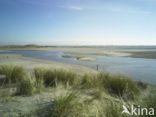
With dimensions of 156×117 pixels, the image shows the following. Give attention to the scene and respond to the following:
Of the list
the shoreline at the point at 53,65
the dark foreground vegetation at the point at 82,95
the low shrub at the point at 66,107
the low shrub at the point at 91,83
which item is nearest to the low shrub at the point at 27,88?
the dark foreground vegetation at the point at 82,95

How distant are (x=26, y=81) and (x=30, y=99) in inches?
37.5

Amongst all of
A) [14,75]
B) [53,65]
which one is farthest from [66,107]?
[53,65]

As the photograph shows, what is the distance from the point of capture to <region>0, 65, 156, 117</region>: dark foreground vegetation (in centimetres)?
271

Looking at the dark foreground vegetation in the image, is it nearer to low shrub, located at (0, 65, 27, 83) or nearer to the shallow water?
low shrub, located at (0, 65, 27, 83)

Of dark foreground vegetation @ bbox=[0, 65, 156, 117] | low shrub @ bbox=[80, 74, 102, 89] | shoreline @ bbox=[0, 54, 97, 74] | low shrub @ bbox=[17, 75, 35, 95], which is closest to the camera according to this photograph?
dark foreground vegetation @ bbox=[0, 65, 156, 117]

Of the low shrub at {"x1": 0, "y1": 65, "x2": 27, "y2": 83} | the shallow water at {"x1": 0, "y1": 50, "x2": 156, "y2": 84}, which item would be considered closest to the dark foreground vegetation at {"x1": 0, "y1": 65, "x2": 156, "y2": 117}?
the low shrub at {"x1": 0, "y1": 65, "x2": 27, "y2": 83}

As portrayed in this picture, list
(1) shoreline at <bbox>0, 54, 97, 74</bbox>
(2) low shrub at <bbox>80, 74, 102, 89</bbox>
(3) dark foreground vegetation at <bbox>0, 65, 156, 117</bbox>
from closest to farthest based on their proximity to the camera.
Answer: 1. (3) dark foreground vegetation at <bbox>0, 65, 156, 117</bbox>
2. (2) low shrub at <bbox>80, 74, 102, 89</bbox>
3. (1) shoreline at <bbox>0, 54, 97, 74</bbox>

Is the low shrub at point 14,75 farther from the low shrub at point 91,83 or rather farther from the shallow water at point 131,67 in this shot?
the shallow water at point 131,67

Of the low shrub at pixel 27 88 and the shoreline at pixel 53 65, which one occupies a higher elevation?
the low shrub at pixel 27 88

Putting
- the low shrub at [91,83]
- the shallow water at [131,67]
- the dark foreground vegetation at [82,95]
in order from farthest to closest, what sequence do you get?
the shallow water at [131,67]
the low shrub at [91,83]
the dark foreground vegetation at [82,95]

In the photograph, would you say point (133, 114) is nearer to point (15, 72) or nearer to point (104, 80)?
point (104, 80)

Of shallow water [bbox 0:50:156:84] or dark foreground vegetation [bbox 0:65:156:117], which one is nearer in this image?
dark foreground vegetation [bbox 0:65:156:117]

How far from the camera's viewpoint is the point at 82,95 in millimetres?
4023

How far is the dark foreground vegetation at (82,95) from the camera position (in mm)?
2715
